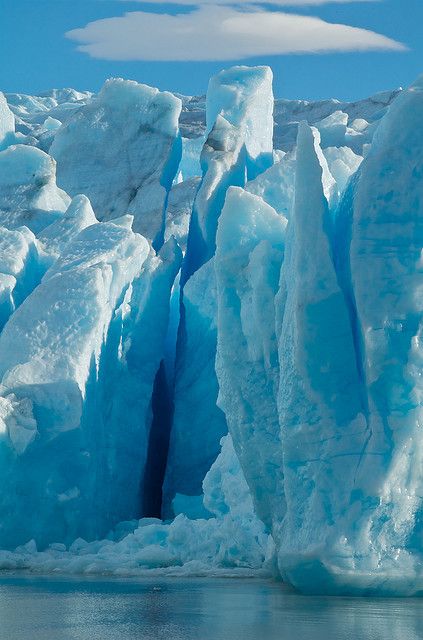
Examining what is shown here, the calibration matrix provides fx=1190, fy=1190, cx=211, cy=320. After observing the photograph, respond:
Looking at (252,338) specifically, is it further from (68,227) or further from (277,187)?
(68,227)

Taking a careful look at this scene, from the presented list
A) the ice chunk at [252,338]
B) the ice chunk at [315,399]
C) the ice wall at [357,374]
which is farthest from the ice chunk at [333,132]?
the ice chunk at [315,399]

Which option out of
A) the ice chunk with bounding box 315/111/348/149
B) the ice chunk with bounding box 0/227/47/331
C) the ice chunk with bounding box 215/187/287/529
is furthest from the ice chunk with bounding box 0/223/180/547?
the ice chunk with bounding box 315/111/348/149

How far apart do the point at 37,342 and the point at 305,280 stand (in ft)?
13.5

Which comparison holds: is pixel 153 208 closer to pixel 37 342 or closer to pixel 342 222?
pixel 37 342

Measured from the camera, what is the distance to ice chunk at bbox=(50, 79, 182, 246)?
A: 15.2 meters

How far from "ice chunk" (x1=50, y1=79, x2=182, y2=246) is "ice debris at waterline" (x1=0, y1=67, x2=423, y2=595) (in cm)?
3

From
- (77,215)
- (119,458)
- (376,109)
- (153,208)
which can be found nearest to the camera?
(119,458)

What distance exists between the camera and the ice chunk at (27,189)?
14.4m

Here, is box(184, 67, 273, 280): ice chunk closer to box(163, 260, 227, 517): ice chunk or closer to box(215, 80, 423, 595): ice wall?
box(163, 260, 227, 517): ice chunk

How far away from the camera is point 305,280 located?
7.39m

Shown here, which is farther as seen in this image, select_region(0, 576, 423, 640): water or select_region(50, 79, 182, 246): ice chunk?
select_region(50, 79, 182, 246): ice chunk

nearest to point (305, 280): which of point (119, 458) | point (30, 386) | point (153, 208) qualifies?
point (30, 386)

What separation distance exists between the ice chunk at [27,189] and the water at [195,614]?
7.19 m

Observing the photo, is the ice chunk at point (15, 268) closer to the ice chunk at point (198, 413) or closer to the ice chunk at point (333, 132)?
the ice chunk at point (198, 413)
